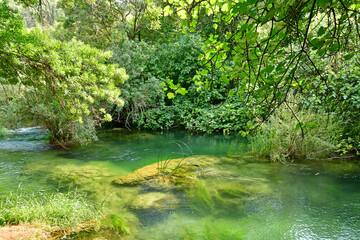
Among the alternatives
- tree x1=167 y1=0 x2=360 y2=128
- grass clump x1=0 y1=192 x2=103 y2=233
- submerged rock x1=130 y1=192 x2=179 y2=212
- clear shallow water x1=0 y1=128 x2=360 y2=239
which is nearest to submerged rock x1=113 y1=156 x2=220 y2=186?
clear shallow water x1=0 y1=128 x2=360 y2=239

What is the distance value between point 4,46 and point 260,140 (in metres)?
6.69

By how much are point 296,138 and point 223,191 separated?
3071 millimetres

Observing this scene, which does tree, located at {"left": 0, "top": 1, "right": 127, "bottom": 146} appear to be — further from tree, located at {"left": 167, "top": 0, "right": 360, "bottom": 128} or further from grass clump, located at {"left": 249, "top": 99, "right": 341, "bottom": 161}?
grass clump, located at {"left": 249, "top": 99, "right": 341, "bottom": 161}

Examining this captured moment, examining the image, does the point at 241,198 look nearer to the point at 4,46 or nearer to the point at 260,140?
the point at 260,140

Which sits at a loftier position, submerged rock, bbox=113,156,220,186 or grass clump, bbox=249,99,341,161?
grass clump, bbox=249,99,341,161

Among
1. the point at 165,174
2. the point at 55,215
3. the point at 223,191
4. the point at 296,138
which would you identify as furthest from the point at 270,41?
the point at 296,138

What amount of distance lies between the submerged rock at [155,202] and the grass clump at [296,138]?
145 inches

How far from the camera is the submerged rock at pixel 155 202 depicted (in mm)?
4664

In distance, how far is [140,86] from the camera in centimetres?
1279

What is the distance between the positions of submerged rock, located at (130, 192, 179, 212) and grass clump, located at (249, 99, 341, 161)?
368 cm

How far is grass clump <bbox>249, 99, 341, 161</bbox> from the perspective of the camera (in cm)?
695

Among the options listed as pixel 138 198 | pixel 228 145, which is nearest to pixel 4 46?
pixel 138 198

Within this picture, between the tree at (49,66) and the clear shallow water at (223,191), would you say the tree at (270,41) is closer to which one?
the clear shallow water at (223,191)

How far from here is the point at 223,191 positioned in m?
5.34
